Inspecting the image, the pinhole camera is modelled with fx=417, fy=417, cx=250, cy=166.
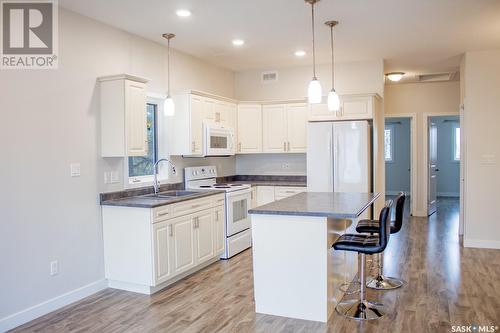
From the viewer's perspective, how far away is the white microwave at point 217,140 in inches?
213

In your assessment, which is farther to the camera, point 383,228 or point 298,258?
point 298,258

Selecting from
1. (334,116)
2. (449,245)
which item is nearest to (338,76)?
(334,116)

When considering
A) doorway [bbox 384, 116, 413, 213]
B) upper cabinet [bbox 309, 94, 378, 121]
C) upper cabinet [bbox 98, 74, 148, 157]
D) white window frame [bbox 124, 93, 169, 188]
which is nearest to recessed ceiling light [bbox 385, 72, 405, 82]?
upper cabinet [bbox 309, 94, 378, 121]

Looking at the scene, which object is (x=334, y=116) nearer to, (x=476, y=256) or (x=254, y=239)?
(x=476, y=256)

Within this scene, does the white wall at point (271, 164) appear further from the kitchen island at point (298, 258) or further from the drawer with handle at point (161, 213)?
the kitchen island at point (298, 258)

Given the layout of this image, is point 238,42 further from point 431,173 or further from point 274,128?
point 431,173

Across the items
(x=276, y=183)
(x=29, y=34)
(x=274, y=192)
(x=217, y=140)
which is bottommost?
(x=274, y=192)

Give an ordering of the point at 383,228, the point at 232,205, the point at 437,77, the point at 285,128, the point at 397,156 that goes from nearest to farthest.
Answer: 1. the point at 383,228
2. the point at 232,205
3. the point at 285,128
4. the point at 437,77
5. the point at 397,156

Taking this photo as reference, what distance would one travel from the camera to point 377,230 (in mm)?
3916

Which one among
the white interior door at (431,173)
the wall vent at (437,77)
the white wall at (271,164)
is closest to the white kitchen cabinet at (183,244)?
the white wall at (271,164)

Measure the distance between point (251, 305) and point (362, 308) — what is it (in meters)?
0.95

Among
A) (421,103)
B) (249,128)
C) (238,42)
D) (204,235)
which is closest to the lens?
(204,235)

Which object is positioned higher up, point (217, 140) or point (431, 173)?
point (217, 140)

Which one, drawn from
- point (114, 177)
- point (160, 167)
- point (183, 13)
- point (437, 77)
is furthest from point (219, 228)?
point (437, 77)
